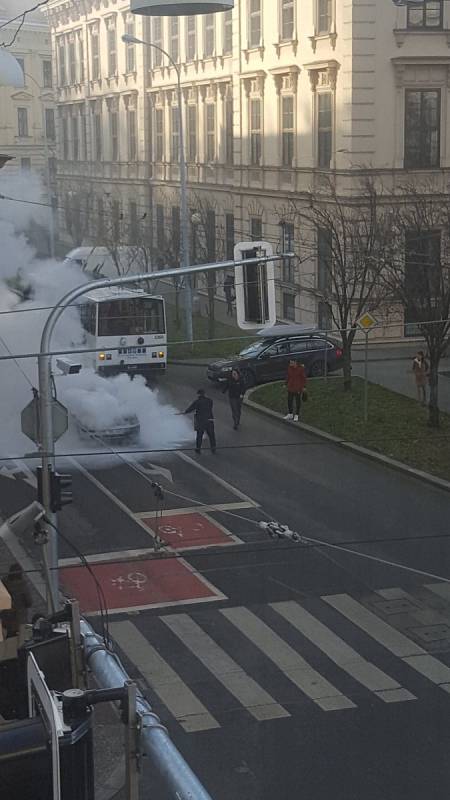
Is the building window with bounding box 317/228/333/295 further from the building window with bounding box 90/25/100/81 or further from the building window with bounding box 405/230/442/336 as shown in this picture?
the building window with bounding box 90/25/100/81

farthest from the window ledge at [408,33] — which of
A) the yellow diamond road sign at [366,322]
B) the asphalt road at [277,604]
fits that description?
the asphalt road at [277,604]

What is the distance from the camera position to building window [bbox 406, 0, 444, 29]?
17.8 metres

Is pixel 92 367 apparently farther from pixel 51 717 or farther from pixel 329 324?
pixel 51 717

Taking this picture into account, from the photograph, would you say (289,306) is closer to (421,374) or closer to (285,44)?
(421,374)

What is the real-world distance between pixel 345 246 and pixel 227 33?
3575 mm

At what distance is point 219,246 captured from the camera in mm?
16266

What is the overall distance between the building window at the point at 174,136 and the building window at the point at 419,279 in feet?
12.2

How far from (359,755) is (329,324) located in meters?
9.67

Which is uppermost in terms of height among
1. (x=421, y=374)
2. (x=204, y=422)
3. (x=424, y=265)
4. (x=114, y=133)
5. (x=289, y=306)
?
(x=114, y=133)

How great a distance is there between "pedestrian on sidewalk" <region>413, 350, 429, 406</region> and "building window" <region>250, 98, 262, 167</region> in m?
3.58

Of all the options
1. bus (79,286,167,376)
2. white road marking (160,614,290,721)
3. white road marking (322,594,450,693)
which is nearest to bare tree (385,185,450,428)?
bus (79,286,167,376)

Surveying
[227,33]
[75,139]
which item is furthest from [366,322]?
[75,139]

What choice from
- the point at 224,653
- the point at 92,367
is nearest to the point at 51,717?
the point at 224,653

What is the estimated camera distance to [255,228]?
16344 millimetres
